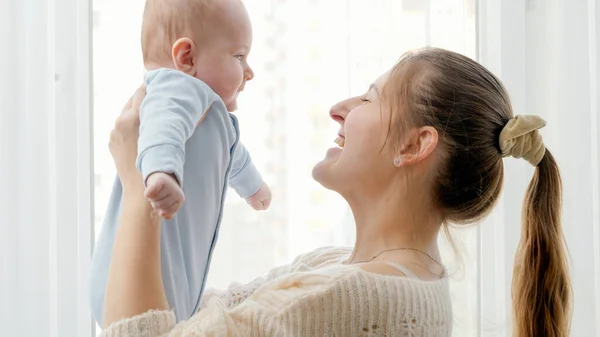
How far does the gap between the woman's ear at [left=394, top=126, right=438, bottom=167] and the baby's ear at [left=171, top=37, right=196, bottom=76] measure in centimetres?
43

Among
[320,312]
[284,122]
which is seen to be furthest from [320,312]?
[284,122]

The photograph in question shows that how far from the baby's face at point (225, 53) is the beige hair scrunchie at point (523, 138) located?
0.53m

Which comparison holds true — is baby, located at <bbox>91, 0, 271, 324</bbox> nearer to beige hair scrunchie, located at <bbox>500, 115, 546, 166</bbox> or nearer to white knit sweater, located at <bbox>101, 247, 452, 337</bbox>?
white knit sweater, located at <bbox>101, 247, 452, 337</bbox>

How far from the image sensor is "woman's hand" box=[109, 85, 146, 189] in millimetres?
1393

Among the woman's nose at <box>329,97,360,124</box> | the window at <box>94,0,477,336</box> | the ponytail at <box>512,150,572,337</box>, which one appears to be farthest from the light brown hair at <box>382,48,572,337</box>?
the window at <box>94,0,477,336</box>

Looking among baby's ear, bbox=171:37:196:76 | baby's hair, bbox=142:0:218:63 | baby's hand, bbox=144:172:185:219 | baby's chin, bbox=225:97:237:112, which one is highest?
baby's hair, bbox=142:0:218:63

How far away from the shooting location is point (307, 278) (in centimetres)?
133

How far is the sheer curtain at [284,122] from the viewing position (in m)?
2.07

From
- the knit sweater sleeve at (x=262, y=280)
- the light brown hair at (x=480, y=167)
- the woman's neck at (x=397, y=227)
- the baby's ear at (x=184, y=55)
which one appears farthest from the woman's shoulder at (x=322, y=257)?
the baby's ear at (x=184, y=55)

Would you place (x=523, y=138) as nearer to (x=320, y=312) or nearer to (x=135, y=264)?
(x=320, y=312)

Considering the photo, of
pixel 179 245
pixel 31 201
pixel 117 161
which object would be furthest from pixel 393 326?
pixel 31 201

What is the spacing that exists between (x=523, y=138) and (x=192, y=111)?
0.65 metres

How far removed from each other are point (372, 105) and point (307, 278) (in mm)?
414

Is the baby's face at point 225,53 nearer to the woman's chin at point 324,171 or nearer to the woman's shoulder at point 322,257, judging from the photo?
the woman's chin at point 324,171
